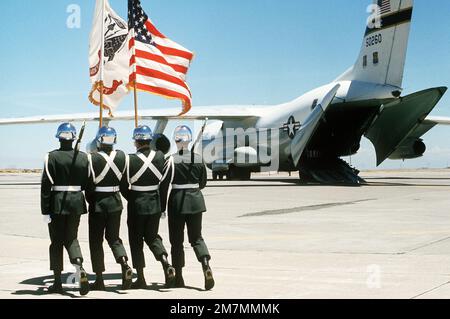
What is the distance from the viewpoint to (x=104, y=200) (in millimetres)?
7277

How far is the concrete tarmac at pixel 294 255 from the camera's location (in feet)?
22.1

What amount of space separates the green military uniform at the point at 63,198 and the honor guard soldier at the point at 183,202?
3.39ft

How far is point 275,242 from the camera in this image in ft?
35.1

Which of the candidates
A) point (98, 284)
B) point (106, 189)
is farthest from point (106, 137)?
point (98, 284)

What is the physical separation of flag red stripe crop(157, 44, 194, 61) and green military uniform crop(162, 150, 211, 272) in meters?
7.59

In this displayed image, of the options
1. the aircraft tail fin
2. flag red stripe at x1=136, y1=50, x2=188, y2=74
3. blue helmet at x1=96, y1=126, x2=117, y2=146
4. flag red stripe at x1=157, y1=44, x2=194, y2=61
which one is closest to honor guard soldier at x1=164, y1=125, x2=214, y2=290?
blue helmet at x1=96, y1=126, x2=117, y2=146

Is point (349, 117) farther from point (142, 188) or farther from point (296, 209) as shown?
point (142, 188)

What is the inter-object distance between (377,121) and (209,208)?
52.5 ft

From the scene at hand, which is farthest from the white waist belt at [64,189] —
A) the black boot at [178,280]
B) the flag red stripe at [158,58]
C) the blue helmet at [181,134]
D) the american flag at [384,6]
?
the american flag at [384,6]

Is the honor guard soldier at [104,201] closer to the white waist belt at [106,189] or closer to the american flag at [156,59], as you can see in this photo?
the white waist belt at [106,189]

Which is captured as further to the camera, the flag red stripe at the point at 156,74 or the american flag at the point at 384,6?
the american flag at the point at 384,6

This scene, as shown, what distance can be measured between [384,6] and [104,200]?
23.7 m
